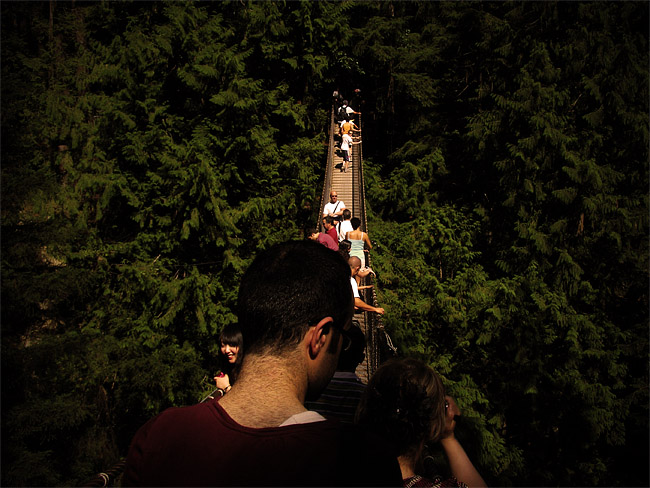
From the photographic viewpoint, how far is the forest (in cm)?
947

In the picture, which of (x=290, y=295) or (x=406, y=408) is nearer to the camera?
(x=290, y=295)

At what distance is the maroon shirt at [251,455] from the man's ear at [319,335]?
23cm

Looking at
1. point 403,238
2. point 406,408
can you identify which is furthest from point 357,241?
point 403,238

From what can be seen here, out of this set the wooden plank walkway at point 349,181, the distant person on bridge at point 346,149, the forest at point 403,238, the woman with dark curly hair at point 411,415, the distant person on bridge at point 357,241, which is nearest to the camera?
the woman with dark curly hair at point 411,415

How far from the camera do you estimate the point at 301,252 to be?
1045 mm

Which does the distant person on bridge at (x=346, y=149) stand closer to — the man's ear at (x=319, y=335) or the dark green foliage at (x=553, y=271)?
the dark green foliage at (x=553, y=271)

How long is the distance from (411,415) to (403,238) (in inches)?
460

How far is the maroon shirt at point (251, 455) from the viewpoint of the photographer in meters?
0.70

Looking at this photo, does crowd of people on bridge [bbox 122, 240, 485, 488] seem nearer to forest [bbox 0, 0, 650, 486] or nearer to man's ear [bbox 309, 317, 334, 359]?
man's ear [bbox 309, 317, 334, 359]

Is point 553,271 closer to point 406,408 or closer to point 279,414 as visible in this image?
point 406,408

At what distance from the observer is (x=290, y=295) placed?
3.22 feet

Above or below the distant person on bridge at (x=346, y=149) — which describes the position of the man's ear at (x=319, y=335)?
below

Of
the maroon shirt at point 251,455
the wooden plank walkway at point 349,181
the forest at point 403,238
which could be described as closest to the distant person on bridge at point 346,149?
the wooden plank walkway at point 349,181

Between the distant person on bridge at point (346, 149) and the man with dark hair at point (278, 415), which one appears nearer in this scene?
the man with dark hair at point (278, 415)
